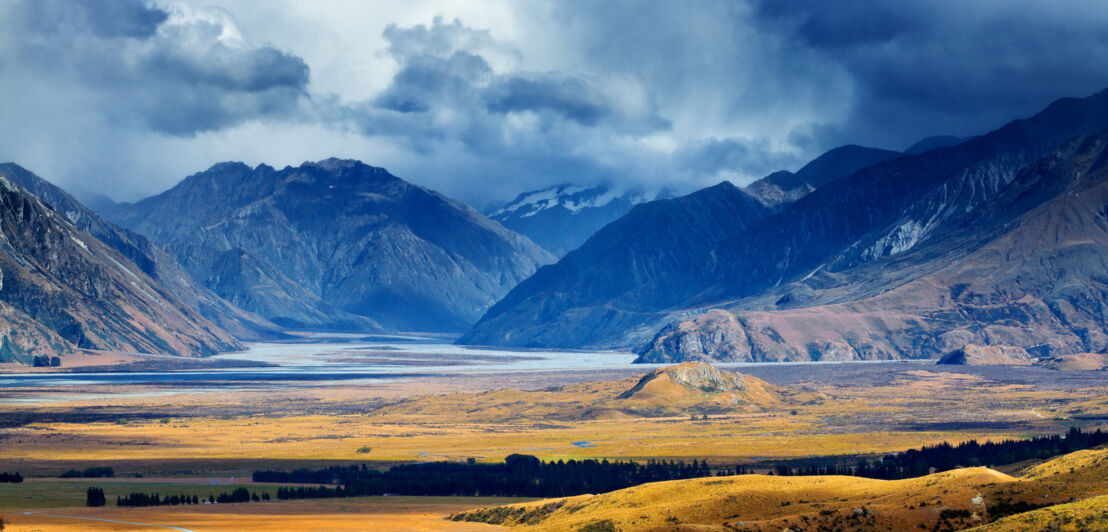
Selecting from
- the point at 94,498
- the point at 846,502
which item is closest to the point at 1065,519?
the point at 846,502

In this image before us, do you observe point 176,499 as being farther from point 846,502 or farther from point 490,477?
point 846,502

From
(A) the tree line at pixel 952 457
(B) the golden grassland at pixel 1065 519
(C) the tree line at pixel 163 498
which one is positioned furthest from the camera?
(A) the tree line at pixel 952 457

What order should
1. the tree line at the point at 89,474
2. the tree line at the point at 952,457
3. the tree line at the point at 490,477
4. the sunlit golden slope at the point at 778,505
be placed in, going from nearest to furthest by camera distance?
1. the sunlit golden slope at the point at 778,505
2. the tree line at the point at 490,477
3. the tree line at the point at 952,457
4. the tree line at the point at 89,474

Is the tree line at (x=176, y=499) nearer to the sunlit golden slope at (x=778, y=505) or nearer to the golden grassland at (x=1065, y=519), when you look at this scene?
the sunlit golden slope at (x=778, y=505)

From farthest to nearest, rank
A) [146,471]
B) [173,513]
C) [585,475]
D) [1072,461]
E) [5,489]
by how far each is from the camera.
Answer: [146,471]
[585,475]
[5,489]
[173,513]
[1072,461]

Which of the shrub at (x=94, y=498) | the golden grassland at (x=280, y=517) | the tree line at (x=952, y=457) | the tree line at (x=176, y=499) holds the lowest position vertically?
the tree line at (x=952, y=457)

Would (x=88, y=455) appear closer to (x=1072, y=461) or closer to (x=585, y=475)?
(x=585, y=475)

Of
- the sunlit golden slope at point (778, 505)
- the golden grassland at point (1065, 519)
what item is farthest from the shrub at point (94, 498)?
the golden grassland at point (1065, 519)

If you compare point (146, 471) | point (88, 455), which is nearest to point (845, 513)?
point (146, 471)
